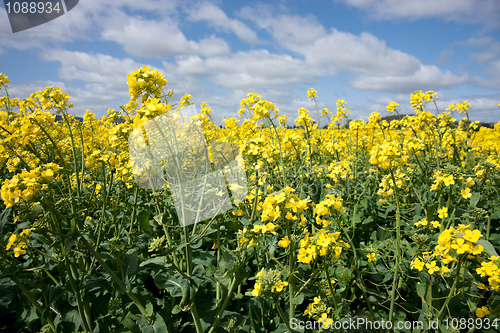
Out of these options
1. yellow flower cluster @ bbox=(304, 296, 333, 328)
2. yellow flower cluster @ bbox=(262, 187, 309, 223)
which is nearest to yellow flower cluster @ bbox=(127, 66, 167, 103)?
yellow flower cluster @ bbox=(262, 187, 309, 223)

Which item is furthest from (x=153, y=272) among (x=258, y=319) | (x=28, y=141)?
(x=28, y=141)

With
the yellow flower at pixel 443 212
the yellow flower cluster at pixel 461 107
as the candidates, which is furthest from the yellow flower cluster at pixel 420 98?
the yellow flower at pixel 443 212

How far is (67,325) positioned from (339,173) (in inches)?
124

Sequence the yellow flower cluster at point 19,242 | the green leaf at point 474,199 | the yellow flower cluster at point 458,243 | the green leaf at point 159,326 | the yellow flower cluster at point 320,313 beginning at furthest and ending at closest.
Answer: the green leaf at point 474,199 → the yellow flower cluster at point 19,242 → the green leaf at point 159,326 → the yellow flower cluster at point 320,313 → the yellow flower cluster at point 458,243

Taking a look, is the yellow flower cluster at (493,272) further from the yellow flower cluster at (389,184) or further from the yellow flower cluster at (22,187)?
the yellow flower cluster at (22,187)

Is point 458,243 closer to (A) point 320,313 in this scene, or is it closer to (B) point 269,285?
(A) point 320,313

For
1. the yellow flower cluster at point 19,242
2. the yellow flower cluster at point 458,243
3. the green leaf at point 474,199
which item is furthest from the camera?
the green leaf at point 474,199

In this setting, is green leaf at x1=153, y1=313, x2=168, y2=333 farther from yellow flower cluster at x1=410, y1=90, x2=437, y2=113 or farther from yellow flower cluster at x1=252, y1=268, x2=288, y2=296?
yellow flower cluster at x1=410, y1=90, x2=437, y2=113

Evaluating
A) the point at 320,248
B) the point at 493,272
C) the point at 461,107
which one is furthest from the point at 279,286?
the point at 461,107

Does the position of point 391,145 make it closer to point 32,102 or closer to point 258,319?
point 258,319

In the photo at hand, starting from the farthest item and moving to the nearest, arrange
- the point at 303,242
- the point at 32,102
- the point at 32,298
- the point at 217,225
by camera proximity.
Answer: the point at 32,102 → the point at 217,225 → the point at 32,298 → the point at 303,242

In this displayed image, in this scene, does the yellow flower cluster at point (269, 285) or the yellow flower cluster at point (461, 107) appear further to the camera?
the yellow flower cluster at point (461, 107)

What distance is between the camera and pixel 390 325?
1981mm

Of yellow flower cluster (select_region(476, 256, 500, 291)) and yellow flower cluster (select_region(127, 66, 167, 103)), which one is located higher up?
yellow flower cluster (select_region(127, 66, 167, 103))
